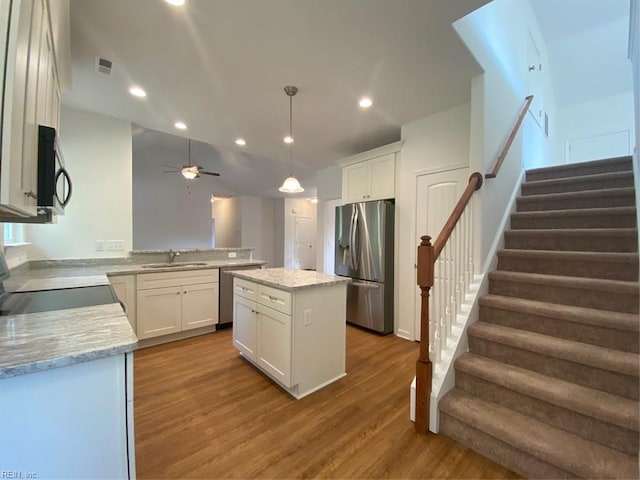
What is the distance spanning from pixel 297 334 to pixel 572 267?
2.27m

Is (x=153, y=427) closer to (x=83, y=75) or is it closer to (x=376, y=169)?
(x=83, y=75)

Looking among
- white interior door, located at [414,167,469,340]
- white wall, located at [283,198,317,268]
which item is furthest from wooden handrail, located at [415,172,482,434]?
white wall, located at [283,198,317,268]

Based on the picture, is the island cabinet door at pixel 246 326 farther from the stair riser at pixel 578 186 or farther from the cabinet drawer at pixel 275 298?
the stair riser at pixel 578 186

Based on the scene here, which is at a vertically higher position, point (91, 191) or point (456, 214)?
point (91, 191)

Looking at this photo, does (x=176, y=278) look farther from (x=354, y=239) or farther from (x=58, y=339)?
(x=58, y=339)

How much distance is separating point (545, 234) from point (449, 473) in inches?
83.8

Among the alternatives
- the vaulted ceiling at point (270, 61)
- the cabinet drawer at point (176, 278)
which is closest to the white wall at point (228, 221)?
the cabinet drawer at point (176, 278)

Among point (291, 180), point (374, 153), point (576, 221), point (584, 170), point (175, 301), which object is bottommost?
point (175, 301)

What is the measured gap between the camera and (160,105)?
117 inches

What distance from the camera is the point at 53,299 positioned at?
5.27 ft

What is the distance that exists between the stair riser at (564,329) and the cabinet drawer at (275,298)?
5.21 ft

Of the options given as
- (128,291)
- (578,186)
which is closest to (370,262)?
(578,186)

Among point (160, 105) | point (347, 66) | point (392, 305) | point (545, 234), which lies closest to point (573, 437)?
point (545, 234)

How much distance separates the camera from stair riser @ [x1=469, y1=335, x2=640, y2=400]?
153 centimetres
